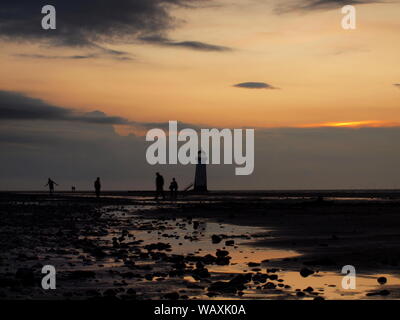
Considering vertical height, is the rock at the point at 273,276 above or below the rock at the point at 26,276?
below

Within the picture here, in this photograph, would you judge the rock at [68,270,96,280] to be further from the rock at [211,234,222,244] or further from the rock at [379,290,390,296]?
the rock at [211,234,222,244]

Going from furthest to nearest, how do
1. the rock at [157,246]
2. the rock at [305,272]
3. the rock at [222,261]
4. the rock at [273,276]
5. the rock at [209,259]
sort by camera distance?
the rock at [157,246] → the rock at [209,259] → the rock at [222,261] → the rock at [305,272] → the rock at [273,276]

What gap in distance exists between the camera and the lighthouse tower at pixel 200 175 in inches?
3812

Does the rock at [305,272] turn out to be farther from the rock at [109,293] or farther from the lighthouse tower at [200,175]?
the lighthouse tower at [200,175]

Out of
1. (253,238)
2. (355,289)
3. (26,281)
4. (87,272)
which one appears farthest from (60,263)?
(253,238)

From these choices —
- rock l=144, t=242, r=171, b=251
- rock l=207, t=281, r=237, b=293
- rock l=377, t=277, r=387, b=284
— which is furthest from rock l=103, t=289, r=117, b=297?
rock l=144, t=242, r=171, b=251

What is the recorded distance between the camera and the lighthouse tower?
9681 cm

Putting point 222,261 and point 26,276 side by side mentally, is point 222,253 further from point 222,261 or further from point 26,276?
point 26,276

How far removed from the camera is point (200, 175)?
3875 inches

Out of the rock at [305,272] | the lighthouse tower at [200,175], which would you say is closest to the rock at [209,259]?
the rock at [305,272]

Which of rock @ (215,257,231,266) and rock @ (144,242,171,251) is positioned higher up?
rock @ (144,242,171,251)

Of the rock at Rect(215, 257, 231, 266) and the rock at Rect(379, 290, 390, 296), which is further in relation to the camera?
the rock at Rect(215, 257, 231, 266)

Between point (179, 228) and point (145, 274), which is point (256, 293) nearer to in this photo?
point (145, 274)
